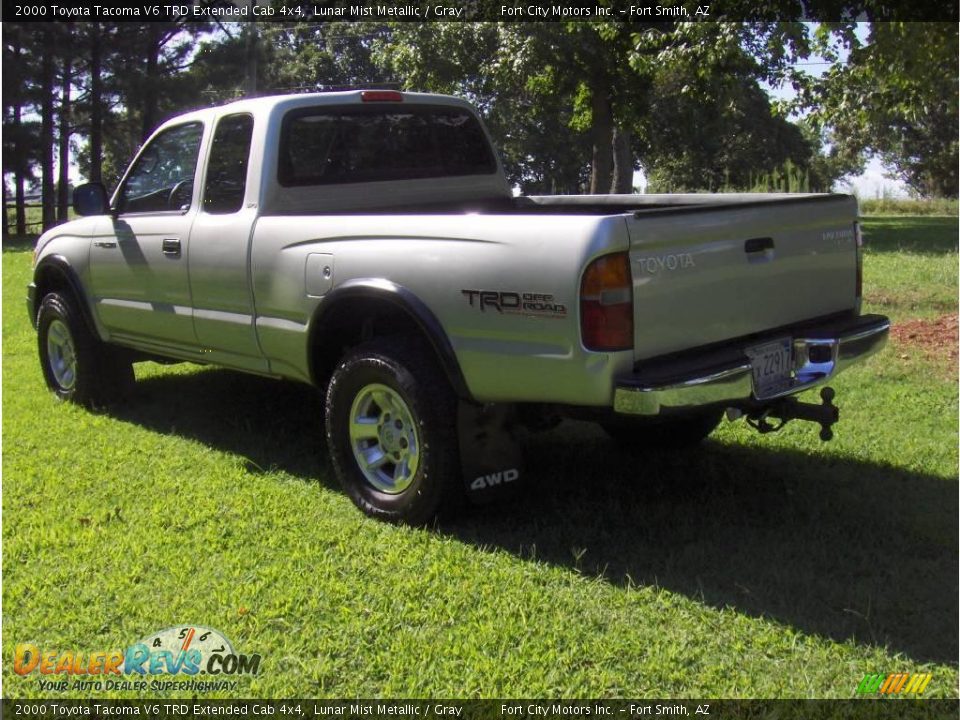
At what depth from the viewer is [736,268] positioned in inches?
168

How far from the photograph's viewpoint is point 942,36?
703cm

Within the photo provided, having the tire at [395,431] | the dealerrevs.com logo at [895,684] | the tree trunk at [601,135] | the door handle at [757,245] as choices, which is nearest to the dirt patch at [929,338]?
the door handle at [757,245]

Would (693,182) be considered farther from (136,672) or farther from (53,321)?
(136,672)

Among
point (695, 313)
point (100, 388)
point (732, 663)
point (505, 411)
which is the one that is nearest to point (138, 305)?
point (100, 388)

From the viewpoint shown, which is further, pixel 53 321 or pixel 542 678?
pixel 53 321

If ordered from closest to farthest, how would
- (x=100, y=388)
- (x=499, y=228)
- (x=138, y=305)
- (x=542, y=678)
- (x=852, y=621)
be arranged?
(x=542, y=678) → (x=852, y=621) → (x=499, y=228) → (x=138, y=305) → (x=100, y=388)

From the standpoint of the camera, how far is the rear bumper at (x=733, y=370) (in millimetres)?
3840

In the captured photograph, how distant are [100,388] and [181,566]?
9.95ft

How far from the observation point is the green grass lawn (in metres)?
3.46

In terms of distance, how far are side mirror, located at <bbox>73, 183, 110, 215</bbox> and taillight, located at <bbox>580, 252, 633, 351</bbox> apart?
384 centimetres

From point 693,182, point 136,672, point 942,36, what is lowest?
point 136,672

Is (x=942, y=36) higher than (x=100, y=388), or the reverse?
(x=942, y=36)
